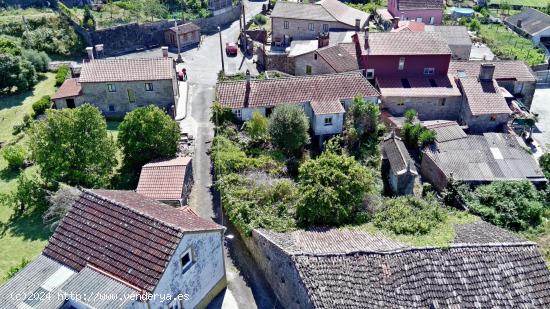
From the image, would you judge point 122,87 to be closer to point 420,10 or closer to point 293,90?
point 293,90

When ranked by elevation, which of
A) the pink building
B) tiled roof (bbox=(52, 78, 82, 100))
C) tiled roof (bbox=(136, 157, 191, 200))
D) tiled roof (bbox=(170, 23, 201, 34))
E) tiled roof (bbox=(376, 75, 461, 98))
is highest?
the pink building

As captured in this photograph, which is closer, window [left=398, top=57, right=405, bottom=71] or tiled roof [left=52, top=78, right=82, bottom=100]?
tiled roof [left=52, top=78, right=82, bottom=100]

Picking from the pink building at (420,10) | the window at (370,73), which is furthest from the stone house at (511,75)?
the pink building at (420,10)

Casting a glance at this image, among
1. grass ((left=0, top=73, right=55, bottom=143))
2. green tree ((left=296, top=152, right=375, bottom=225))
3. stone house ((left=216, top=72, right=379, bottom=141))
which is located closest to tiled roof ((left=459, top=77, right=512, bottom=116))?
stone house ((left=216, top=72, right=379, bottom=141))

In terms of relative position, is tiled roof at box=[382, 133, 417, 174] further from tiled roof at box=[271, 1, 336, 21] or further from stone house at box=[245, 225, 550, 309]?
tiled roof at box=[271, 1, 336, 21]

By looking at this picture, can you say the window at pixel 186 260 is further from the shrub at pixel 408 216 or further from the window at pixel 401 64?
the window at pixel 401 64

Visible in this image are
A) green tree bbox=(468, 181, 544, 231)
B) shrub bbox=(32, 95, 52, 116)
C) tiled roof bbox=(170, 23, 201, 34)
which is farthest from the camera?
tiled roof bbox=(170, 23, 201, 34)

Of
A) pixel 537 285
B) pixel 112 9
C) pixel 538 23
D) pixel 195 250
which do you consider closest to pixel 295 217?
pixel 195 250

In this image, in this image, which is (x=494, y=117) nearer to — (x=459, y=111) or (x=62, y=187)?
(x=459, y=111)

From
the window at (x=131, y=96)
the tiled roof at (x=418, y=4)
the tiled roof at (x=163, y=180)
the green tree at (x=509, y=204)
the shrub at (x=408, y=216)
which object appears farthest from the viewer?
the tiled roof at (x=418, y=4)
